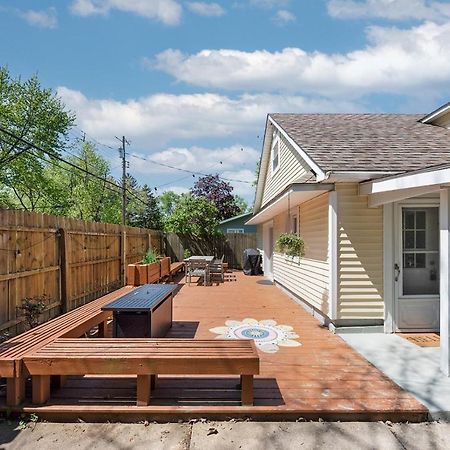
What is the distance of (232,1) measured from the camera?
789cm

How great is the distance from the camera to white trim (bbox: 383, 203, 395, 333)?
18.7 feet

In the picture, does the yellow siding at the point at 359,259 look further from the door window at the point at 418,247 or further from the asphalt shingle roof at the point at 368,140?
the asphalt shingle roof at the point at 368,140

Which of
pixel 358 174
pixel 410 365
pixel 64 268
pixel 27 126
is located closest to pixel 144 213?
pixel 27 126

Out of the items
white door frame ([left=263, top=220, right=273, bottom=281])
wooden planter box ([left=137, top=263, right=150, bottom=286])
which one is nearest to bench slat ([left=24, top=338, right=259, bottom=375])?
wooden planter box ([left=137, top=263, right=150, bottom=286])

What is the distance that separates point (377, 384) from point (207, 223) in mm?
15097

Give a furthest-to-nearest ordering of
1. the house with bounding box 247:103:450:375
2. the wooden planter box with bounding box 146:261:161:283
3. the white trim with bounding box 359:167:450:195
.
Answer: the wooden planter box with bounding box 146:261:161:283, the house with bounding box 247:103:450:375, the white trim with bounding box 359:167:450:195

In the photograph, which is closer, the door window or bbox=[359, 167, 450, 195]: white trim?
bbox=[359, 167, 450, 195]: white trim

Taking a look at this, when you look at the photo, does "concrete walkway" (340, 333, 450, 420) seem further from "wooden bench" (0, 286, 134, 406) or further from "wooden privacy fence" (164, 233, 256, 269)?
"wooden privacy fence" (164, 233, 256, 269)

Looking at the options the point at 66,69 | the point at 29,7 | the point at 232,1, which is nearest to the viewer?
the point at 232,1

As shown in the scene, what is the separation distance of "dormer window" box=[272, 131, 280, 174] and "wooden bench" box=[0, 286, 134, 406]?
24.3ft

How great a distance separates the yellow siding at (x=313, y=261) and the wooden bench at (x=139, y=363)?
3.19m

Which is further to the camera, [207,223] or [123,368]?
[207,223]

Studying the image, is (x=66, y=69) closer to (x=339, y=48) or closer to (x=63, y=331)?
(x=339, y=48)

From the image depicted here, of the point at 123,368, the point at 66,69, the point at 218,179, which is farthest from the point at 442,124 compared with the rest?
the point at 218,179
